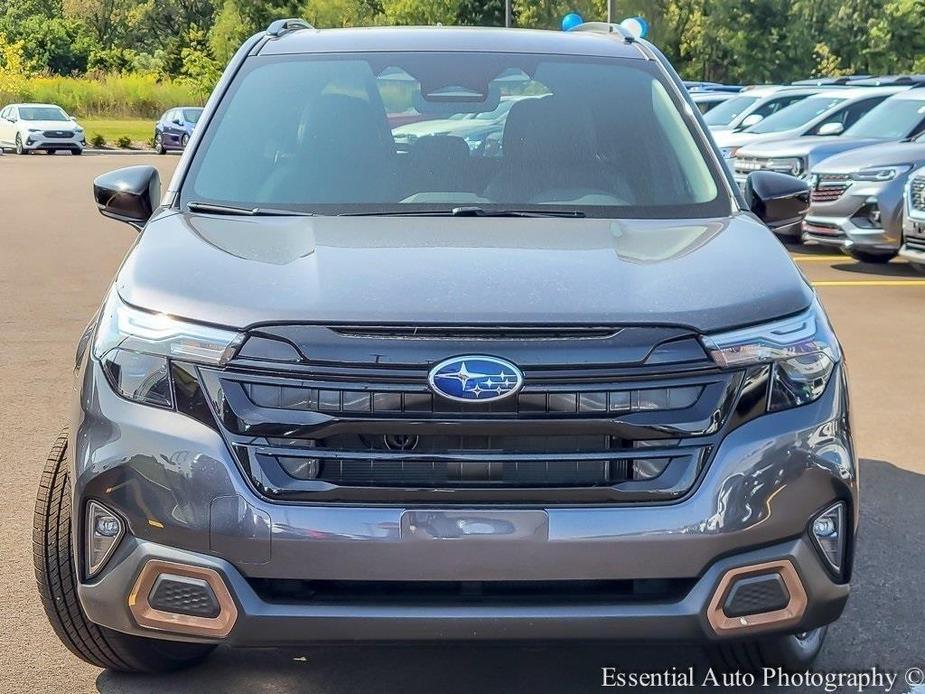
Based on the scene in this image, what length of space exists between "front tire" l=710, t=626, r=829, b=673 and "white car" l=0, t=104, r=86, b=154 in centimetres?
4052

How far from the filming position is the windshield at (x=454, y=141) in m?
4.05

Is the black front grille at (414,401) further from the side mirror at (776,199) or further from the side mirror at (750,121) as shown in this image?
the side mirror at (750,121)

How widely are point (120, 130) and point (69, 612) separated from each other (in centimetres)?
5490

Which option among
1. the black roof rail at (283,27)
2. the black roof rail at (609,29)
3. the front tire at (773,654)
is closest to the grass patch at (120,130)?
the black roof rail at (283,27)

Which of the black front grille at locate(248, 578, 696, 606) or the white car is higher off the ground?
the black front grille at locate(248, 578, 696, 606)

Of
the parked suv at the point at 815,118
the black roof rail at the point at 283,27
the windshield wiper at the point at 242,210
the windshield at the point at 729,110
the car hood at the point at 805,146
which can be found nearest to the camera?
the windshield wiper at the point at 242,210

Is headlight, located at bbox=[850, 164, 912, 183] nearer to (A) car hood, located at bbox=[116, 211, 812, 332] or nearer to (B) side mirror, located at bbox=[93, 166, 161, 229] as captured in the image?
(A) car hood, located at bbox=[116, 211, 812, 332]

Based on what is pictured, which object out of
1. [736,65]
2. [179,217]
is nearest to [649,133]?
[179,217]

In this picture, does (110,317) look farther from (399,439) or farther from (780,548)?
(780,548)

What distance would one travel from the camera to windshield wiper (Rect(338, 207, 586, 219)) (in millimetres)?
3889

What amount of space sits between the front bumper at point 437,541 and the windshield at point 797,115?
15247mm

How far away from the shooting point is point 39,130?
41250 millimetres

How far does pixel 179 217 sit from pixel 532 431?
1432 millimetres

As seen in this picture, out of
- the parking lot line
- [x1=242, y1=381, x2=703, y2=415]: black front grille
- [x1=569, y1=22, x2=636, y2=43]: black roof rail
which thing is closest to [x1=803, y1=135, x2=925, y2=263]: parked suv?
the parking lot line
